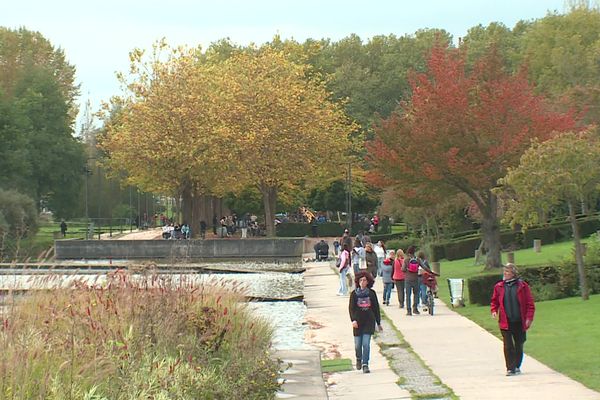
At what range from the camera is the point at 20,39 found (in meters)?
96.6

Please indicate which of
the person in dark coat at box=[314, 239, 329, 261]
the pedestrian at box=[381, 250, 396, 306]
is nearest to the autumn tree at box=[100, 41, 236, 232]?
the person in dark coat at box=[314, 239, 329, 261]

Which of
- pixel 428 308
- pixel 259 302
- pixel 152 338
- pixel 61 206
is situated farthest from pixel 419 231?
pixel 152 338

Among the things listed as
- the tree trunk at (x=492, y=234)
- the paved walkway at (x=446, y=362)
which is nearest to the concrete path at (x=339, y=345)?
the paved walkway at (x=446, y=362)

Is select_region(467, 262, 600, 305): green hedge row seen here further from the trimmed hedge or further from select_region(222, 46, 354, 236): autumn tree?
the trimmed hedge

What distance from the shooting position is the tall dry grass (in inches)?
413

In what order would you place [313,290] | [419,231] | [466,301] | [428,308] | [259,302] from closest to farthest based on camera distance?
1. [428,308]
2. [466,301]
3. [259,302]
4. [313,290]
5. [419,231]

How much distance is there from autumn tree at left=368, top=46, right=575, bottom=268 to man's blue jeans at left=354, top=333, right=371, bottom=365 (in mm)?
19442

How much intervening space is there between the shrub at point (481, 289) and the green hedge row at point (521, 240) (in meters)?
21.9

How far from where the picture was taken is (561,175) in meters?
26.7

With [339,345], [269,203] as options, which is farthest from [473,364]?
[269,203]

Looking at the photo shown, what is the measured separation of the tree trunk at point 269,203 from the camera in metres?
76.1

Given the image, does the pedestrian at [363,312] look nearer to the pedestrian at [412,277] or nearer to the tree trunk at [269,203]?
the pedestrian at [412,277]

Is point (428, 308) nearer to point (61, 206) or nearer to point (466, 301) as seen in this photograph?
point (466, 301)

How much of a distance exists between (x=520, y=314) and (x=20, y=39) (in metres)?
86.3
